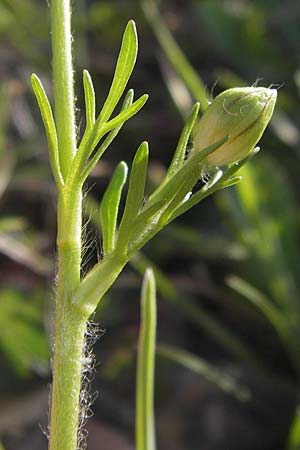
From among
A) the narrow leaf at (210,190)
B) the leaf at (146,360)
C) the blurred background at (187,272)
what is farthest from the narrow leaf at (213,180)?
the blurred background at (187,272)

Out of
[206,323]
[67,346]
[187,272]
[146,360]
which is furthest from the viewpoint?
[187,272]

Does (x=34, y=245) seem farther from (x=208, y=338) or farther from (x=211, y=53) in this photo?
(x=211, y=53)

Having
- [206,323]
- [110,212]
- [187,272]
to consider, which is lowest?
[110,212]

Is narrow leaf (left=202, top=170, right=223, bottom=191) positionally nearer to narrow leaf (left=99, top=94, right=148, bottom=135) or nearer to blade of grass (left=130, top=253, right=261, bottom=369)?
narrow leaf (left=99, top=94, right=148, bottom=135)

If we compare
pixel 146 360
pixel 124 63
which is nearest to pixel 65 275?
pixel 124 63

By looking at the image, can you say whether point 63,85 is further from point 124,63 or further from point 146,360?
point 146,360

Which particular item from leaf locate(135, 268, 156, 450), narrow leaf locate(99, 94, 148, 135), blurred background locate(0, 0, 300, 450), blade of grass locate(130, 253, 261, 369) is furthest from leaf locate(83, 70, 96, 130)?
blade of grass locate(130, 253, 261, 369)
